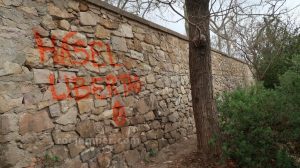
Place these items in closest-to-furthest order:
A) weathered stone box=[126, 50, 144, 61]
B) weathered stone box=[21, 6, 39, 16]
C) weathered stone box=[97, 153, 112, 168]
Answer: weathered stone box=[21, 6, 39, 16]
weathered stone box=[97, 153, 112, 168]
weathered stone box=[126, 50, 144, 61]

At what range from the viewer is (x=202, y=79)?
5266 mm

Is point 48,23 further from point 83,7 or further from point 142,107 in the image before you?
point 142,107

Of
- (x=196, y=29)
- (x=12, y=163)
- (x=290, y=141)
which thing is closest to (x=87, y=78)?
(x=12, y=163)

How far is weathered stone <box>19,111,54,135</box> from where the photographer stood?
3479mm

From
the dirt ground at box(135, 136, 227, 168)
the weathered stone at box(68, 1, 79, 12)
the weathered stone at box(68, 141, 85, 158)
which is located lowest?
the dirt ground at box(135, 136, 227, 168)

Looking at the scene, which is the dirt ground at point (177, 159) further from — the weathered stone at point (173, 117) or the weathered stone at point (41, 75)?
the weathered stone at point (41, 75)

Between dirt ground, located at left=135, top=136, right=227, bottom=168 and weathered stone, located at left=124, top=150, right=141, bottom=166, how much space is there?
0.08 meters

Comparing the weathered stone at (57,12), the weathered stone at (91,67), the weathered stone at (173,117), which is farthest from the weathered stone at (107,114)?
the weathered stone at (173,117)

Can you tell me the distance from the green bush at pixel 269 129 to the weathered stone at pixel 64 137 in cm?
207

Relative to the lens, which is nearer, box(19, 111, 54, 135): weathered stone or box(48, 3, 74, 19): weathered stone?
box(19, 111, 54, 135): weathered stone

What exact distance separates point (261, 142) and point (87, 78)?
246 cm

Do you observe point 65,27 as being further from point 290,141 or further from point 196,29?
point 290,141

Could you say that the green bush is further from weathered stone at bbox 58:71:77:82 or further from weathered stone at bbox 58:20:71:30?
weathered stone at bbox 58:20:71:30

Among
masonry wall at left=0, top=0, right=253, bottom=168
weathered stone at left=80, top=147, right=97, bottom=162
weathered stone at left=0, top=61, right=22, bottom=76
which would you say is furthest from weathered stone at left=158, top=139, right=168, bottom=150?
weathered stone at left=0, top=61, right=22, bottom=76
